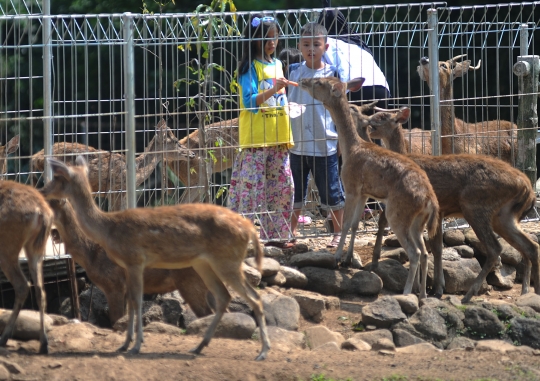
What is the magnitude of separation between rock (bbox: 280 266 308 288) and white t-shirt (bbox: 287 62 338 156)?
134cm

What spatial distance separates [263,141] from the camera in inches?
380

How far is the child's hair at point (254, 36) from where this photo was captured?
9.55 metres

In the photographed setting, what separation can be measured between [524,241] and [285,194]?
2352 millimetres

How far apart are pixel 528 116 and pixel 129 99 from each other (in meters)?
4.89

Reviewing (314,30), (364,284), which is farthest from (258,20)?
(364,284)

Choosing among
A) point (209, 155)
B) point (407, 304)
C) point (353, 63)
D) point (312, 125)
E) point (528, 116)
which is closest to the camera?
point (407, 304)

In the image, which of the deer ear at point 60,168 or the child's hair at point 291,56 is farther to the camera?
the child's hair at point 291,56

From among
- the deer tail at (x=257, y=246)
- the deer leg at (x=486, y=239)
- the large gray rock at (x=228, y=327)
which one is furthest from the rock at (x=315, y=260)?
the deer tail at (x=257, y=246)

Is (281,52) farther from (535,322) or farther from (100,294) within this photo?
(535,322)

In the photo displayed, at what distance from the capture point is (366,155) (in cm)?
933

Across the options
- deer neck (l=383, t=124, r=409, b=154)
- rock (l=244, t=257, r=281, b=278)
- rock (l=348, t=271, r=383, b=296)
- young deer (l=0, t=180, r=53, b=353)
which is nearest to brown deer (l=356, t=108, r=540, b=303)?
rock (l=348, t=271, r=383, b=296)

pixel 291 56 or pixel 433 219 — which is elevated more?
pixel 291 56

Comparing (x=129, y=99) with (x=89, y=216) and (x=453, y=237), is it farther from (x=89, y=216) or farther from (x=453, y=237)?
(x=453, y=237)

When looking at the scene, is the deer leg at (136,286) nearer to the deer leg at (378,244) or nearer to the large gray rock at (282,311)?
the large gray rock at (282,311)
